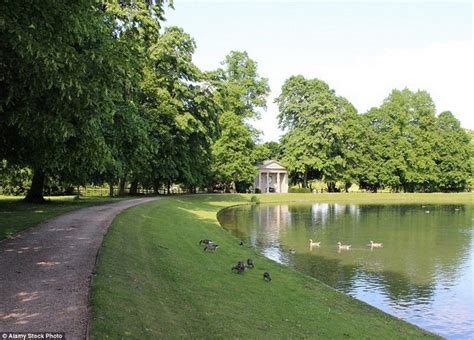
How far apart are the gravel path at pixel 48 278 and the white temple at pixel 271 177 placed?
63.6m

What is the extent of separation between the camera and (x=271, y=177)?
83688 millimetres

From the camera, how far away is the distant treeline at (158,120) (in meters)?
9.77

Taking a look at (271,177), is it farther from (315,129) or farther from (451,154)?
(451,154)

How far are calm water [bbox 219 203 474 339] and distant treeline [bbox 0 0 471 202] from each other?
30.9 feet

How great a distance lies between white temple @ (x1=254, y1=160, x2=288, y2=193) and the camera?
80.2 meters

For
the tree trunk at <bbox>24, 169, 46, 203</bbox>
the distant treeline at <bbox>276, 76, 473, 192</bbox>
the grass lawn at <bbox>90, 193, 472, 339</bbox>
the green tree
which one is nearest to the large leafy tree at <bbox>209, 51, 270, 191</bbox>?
the distant treeline at <bbox>276, 76, 473, 192</bbox>

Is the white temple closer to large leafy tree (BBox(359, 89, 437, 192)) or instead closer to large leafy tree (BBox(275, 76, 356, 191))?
large leafy tree (BBox(275, 76, 356, 191))

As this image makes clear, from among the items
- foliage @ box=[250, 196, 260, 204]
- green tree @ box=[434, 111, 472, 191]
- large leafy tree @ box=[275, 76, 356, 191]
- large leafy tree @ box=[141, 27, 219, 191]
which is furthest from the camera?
green tree @ box=[434, 111, 472, 191]

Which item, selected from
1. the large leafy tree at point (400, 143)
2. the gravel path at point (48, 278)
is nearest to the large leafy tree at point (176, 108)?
the gravel path at point (48, 278)

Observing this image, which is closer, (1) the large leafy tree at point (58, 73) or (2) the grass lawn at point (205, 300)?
(2) the grass lawn at point (205, 300)

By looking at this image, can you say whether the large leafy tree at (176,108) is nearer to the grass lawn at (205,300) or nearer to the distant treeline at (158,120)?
the distant treeline at (158,120)

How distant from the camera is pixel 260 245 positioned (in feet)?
81.9

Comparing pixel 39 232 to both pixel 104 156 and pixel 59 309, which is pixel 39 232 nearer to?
pixel 104 156

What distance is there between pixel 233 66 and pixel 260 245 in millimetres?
59867
